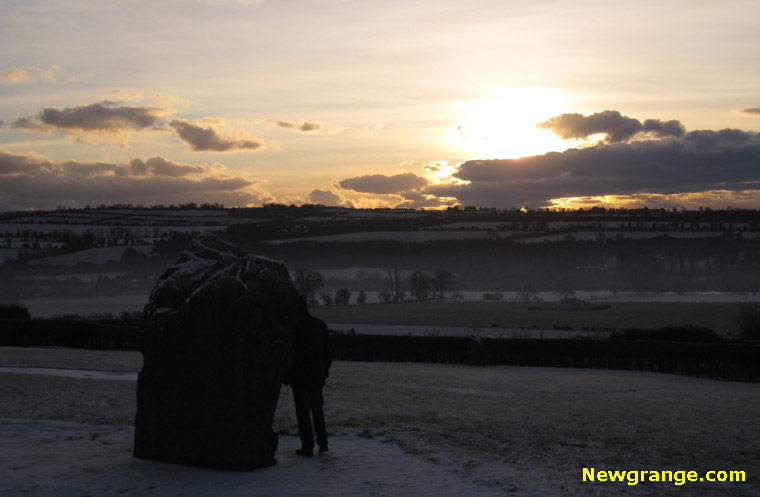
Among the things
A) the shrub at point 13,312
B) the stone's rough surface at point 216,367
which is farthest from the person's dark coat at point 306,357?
the shrub at point 13,312

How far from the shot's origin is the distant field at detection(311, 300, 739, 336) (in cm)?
7531

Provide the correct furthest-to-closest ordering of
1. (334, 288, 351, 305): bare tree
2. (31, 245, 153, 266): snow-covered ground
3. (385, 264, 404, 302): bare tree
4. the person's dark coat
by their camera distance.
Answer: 1. (31, 245, 153, 266): snow-covered ground
2. (385, 264, 404, 302): bare tree
3. (334, 288, 351, 305): bare tree
4. the person's dark coat

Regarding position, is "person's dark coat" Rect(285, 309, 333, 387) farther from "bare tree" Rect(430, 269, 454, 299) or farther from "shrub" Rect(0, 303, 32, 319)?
"bare tree" Rect(430, 269, 454, 299)

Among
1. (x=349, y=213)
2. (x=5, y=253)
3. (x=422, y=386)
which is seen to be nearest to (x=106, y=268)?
(x=5, y=253)

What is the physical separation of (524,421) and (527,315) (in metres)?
71.3

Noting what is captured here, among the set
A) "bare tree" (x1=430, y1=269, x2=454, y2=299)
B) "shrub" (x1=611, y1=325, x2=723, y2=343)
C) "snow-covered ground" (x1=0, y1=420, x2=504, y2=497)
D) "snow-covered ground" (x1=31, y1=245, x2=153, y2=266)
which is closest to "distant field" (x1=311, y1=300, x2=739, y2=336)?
"bare tree" (x1=430, y1=269, x2=454, y2=299)

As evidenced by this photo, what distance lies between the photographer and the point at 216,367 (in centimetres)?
957

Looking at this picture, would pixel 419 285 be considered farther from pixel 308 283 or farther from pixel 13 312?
pixel 13 312

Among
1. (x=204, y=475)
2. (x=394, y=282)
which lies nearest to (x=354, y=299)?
(x=394, y=282)

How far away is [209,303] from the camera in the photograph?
9.68m

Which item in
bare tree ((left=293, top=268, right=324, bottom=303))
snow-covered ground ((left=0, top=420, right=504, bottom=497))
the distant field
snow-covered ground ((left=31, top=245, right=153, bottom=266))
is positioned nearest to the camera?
snow-covered ground ((left=0, top=420, right=504, bottom=497))

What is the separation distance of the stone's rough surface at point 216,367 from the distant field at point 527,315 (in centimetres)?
6307

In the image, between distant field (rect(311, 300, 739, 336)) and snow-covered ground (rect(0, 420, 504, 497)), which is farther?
distant field (rect(311, 300, 739, 336))

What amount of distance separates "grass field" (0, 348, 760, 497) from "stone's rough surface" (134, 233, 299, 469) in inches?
108
